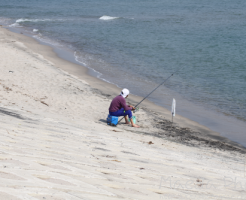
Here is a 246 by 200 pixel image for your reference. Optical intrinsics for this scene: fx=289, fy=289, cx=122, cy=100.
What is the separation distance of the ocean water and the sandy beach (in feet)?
6.33

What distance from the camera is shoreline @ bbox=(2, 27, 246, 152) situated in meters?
8.84

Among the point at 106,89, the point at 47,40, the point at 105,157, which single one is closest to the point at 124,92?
the point at 105,157

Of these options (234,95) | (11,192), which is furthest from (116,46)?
(11,192)

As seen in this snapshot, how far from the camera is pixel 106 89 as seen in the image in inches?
485

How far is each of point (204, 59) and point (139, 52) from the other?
4432 mm

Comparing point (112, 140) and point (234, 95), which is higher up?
point (112, 140)

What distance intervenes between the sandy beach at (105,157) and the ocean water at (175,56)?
6.33 feet

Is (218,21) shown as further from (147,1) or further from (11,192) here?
(11,192)

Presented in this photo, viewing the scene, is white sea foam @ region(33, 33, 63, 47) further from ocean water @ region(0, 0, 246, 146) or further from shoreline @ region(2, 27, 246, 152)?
shoreline @ region(2, 27, 246, 152)

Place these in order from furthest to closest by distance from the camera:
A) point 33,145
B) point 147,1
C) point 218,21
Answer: point 147,1 < point 218,21 < point 33,145

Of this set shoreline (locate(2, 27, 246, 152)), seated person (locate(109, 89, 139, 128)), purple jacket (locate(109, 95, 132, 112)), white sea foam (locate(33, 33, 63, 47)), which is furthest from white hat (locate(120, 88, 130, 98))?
white sea foam (locate(33, 33, 63, 47))

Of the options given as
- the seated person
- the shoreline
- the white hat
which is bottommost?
the shoreline

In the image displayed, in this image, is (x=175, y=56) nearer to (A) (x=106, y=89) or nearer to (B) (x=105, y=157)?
(A) (x=106, y=89)

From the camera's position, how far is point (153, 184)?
156 inches
